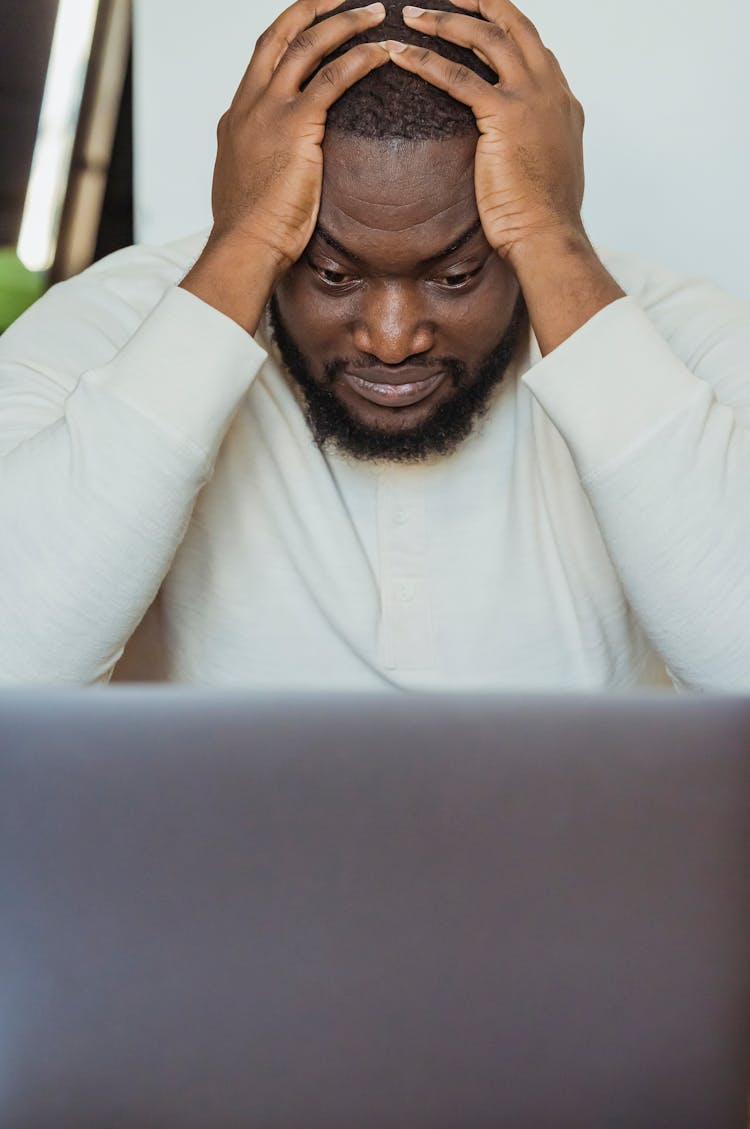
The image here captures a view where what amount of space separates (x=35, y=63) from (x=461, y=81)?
6.60 feet

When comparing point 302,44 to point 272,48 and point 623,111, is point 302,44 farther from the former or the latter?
point 623,111

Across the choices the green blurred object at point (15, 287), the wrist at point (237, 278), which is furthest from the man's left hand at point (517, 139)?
the green blurred object at point (15, 287)

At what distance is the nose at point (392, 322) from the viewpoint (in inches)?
47.7

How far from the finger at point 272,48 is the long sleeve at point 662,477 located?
389 mm

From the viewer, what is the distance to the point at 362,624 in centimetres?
135

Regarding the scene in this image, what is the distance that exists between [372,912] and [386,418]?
854mm

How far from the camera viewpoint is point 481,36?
1.15 m

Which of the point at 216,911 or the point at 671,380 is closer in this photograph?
the point at 216,911

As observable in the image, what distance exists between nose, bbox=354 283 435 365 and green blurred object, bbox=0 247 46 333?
1346mm

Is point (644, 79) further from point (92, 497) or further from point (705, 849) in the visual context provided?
point (705, 849)

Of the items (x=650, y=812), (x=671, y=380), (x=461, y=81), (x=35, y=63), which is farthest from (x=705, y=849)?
(x=35, y=63)

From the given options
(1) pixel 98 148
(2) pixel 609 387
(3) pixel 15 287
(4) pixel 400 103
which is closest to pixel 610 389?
(2) pixel 609 387

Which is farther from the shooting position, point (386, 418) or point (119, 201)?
point (119, 201)

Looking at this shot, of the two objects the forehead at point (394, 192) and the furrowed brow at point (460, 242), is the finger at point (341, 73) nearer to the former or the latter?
the forehead at point (394, 192)
